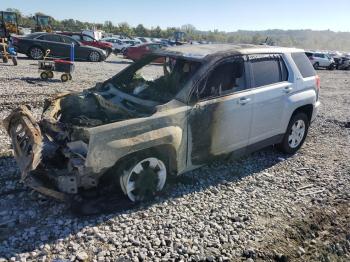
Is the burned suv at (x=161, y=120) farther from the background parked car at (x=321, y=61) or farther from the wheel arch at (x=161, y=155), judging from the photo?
the background parked car at (x=321, y=61)

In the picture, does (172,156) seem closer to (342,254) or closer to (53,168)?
(53,168)

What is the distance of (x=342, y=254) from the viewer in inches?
156

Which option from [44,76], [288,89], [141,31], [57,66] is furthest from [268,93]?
[141,31]

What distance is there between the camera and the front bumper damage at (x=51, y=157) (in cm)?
382

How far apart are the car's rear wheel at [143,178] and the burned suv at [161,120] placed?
1cm

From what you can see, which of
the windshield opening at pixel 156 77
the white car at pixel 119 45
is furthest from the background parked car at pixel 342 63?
the windshield opening at pixel 156 77

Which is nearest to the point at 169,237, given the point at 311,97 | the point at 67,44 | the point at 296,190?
the point at 296,190

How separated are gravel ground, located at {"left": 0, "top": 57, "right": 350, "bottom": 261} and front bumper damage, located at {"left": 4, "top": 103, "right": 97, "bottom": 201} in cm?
37

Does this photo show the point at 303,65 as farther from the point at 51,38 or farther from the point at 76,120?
the point at 51,38

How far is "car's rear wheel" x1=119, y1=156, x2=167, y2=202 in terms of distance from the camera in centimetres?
414

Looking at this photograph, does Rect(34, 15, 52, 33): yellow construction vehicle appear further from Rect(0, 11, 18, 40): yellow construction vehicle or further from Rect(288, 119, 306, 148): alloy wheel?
Rect(288, 119, 306, 148): alloy wheel

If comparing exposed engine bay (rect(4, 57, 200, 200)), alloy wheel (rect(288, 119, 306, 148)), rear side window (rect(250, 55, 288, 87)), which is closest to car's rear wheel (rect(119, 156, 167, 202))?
exposed engine bay (rect(4, 57, 200, 200))

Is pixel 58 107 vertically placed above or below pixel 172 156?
above

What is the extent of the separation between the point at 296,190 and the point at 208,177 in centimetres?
134
